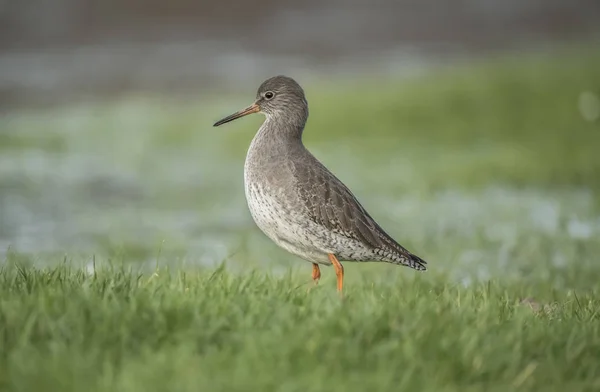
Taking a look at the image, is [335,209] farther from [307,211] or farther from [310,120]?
[310,120]

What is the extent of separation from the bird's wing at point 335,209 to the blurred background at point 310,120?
69.0 inches

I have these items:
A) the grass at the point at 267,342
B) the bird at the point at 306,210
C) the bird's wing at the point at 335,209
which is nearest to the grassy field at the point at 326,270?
the grass at the point at 267,342

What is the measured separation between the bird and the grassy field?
400 millimetres

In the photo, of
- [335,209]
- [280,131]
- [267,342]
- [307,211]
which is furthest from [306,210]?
[267,342]

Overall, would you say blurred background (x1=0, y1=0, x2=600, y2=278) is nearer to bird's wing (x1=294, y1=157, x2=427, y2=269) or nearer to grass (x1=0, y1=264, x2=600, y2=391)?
bird's wing (x1=294, y1=157, x2=427, y2=269)

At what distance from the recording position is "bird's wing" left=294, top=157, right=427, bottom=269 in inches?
304

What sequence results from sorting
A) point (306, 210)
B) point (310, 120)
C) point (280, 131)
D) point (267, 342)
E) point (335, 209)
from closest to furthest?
point (267, 342), point (306, 210), point (335, 209), point (280, 131), point (310, 120)

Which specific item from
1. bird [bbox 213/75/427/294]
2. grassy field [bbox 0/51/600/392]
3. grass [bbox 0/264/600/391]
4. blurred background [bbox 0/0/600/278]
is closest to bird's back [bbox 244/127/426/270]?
bird [bbox 213/75/427/294]

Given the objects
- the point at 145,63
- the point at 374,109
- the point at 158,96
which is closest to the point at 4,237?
the point at 374,109

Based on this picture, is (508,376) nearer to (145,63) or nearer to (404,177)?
(404,177)

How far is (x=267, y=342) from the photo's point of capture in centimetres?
545

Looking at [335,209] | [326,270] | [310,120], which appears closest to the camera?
[335,209]

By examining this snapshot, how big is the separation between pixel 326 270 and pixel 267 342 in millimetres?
6527

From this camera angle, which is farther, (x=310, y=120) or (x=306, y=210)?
(x=310, y=120)
